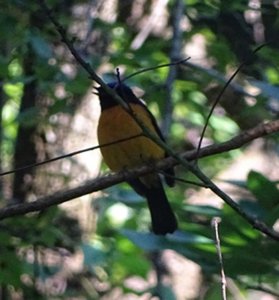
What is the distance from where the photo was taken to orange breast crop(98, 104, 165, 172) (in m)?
4.80

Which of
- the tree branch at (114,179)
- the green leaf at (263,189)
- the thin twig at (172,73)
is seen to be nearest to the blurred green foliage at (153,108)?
the green leaf at (263,189)

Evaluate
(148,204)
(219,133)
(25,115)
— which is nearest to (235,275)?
(148,204)

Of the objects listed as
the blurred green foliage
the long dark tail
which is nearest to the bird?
the long dark tail

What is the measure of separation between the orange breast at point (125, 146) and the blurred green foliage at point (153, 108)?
17 centimetres

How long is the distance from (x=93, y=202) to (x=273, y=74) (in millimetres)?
1410

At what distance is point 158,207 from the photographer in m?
5.04

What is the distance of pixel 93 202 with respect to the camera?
6.01m

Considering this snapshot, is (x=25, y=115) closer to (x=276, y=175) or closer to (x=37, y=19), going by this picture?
(x=37, y=19)

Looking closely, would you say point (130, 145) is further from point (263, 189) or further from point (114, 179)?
point (114, 179)

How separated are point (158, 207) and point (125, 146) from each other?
0.43 m

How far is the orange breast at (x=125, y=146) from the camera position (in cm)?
480

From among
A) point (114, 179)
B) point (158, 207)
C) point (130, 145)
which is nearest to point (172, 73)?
point (130, 145)

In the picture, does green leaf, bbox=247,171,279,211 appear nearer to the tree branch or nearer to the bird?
the tree branch

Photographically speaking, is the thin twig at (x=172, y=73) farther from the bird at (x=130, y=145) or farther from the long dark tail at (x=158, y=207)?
the long dark tail at (x=158, y=207)
